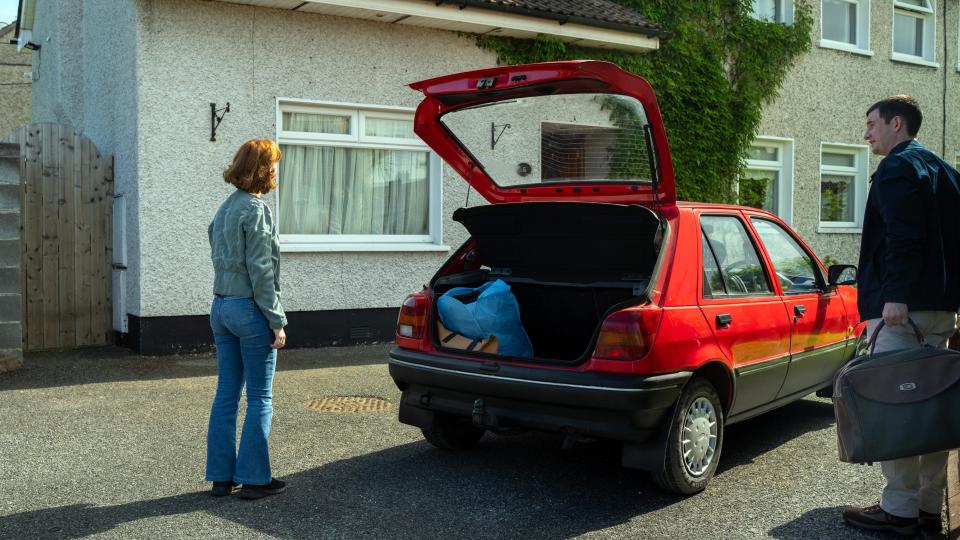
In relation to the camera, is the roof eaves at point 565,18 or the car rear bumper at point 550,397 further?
the roof eaves at point 565,18

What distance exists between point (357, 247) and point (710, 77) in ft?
20.3

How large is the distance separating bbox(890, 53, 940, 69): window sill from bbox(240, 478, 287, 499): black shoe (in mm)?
14726

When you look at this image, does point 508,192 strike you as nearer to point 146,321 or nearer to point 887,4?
point 146,321

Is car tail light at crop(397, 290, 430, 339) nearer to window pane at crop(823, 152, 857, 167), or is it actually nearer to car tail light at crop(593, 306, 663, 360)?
car tail light at crop(593, 306, 663, 360)

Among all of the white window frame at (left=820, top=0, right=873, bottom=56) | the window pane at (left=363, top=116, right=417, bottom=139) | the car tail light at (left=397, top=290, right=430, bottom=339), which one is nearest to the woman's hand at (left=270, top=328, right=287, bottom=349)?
the car tail light at (left=397, top=290, right=430, bottom=339)

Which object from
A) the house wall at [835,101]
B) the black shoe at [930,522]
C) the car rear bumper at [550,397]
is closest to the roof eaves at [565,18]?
the house wall at [835,101]

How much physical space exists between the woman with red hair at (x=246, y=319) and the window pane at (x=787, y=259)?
3070 millimetres

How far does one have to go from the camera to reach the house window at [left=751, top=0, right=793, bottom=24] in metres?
14.1

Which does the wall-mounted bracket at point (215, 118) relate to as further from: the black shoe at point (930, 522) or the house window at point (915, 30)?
the house window at point (915, 30)

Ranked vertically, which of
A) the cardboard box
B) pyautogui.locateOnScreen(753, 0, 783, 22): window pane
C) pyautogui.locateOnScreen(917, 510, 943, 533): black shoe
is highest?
pyautogui.locateOnScreen(753, 0, 783, 22): window pane

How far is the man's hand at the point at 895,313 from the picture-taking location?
3.87m

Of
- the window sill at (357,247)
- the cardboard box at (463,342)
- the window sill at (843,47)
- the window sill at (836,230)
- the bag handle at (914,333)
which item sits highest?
the window sill at (843,47)

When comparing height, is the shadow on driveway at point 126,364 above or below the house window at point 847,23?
below

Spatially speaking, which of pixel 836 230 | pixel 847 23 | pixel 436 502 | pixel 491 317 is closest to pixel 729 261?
pixel 491 317
